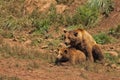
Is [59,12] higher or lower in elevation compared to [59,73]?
higher

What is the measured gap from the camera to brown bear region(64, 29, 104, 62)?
10.2 metres

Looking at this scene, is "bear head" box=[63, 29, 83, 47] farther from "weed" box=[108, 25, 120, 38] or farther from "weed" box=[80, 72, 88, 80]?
"weed" box=[108, 25, 120, 38]

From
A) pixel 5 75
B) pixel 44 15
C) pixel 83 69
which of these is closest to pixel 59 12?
pixel 44 15

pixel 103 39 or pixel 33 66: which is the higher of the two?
pixel 103 39

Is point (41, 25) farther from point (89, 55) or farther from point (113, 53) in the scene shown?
point (89, 55)

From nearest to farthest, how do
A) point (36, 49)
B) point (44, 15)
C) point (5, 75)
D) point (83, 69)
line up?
point (5, 75) → point (83, 69) → point (36, 49) → point (44, 15)

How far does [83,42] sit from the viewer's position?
10.3 metres

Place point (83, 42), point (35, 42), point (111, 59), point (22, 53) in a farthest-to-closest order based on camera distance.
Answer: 1. point (35, 42)
2. point (22, 53)
3. point (111, 59)
4. point (83, 42)

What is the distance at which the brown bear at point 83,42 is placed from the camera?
1022 centimetres

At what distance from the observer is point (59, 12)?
48.0 ft

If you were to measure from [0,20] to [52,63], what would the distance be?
499 cm

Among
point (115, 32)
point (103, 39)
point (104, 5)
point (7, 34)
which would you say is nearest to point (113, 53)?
point (103, 39)

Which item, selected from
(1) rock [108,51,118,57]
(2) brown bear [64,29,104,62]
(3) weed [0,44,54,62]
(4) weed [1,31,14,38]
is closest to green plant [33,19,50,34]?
(4) weed [1,31,14,38]

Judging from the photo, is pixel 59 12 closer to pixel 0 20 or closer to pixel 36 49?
pixel 0 20
